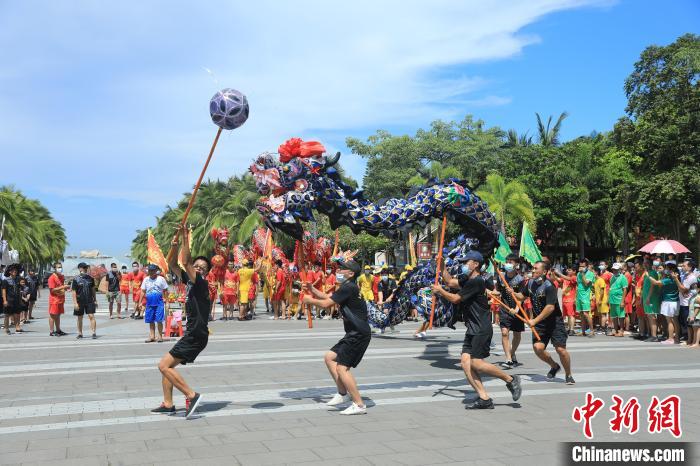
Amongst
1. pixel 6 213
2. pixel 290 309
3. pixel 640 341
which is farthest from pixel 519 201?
pixel 6 213

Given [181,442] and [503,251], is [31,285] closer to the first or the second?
[503,251]

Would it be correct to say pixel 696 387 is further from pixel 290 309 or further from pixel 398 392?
pixel 290 309

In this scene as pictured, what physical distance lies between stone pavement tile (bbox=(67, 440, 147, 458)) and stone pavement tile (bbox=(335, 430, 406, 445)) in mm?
1800

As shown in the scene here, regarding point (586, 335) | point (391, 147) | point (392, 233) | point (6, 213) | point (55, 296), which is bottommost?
point (586, 335)

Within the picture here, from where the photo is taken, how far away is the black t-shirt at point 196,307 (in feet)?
22.8

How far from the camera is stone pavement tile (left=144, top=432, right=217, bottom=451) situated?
226 inches

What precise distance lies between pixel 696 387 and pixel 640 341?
5810mm

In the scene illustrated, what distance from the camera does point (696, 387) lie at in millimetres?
8531

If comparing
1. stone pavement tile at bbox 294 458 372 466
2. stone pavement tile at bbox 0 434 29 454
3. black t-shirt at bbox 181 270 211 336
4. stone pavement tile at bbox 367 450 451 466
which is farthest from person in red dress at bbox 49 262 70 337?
stone pavement tile at bbox 367 450 451 466

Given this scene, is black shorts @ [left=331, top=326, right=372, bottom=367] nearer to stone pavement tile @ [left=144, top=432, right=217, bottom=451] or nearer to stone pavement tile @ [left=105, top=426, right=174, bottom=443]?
stone pavement tile @ [left=144, top=432, right=217, bottom=451]

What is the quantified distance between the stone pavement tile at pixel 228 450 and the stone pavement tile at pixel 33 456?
110 centimetres

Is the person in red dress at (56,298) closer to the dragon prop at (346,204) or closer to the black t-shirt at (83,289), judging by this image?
the black t-shirt at (83,289)

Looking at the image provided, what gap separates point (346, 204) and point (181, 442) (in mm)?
4592

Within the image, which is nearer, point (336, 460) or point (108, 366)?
point (336, 460)
